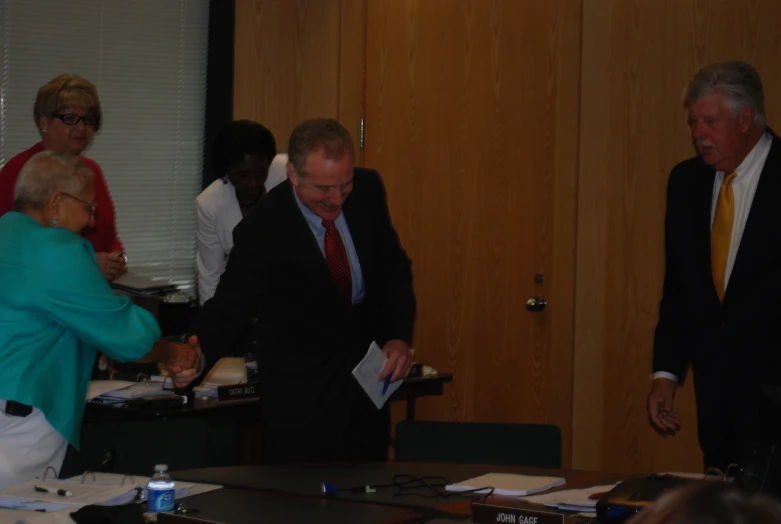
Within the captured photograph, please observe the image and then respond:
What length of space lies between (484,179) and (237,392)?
2113 mm

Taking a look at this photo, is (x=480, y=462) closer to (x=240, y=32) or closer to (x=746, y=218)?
(x=746, y=218)

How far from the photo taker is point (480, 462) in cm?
356

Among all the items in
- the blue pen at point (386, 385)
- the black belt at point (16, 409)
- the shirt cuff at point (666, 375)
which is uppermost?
the shirt cuff at point (666, 375)

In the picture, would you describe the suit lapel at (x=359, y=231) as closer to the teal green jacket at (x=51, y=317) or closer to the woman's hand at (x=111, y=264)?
the teal green jacket at (x=51, y=317)

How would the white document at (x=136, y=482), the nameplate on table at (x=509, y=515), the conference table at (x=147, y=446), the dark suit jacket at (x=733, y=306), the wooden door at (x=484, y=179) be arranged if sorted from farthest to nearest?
the wooden door at (x=484, y=179)
the dark suit jacket at (x=733, y=306)
the conference table at (x=147, y=446)
the white document at (x=136, y=482)
the nameplate on table at (x=509, y=515)

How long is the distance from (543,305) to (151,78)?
287 cm

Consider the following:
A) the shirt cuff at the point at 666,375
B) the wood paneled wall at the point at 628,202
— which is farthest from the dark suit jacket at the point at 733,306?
the wood paneled wall at the point at 628,202

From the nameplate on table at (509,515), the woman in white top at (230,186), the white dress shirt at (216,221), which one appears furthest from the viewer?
the white dress shirt at (216,221)

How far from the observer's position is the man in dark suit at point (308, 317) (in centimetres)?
357

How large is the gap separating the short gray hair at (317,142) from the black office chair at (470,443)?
37.1 inches

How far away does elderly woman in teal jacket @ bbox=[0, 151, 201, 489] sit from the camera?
3031 millimetres

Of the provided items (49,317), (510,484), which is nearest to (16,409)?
(49,317)

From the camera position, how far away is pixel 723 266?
358 centimetres

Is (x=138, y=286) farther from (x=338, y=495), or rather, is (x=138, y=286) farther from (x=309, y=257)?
(x=338, y=495)
